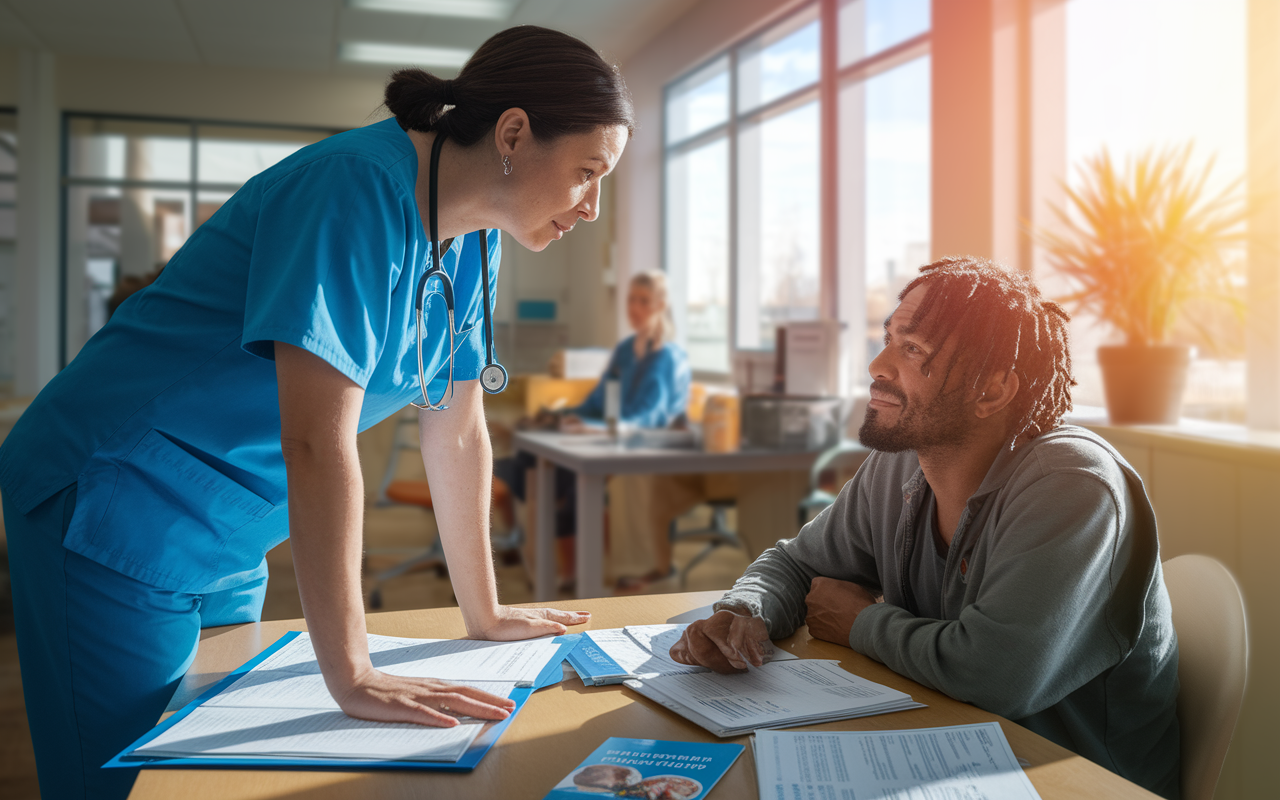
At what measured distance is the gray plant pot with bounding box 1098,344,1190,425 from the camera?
241 cm

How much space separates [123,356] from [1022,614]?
3.10 ft

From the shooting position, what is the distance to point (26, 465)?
3.06 ft

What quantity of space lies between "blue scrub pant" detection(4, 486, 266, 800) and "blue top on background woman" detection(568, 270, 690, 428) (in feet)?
11.3

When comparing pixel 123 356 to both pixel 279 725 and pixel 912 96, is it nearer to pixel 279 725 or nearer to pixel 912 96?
pixel 279 725

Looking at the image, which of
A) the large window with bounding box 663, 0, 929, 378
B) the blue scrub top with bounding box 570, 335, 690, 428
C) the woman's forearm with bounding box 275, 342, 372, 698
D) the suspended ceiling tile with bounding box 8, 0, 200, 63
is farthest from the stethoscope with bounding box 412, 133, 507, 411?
the suspended ceiling tile with bounding box 8, 0, 200, 63

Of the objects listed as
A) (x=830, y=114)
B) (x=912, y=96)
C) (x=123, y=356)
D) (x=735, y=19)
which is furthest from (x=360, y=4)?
(x=123, y=356)

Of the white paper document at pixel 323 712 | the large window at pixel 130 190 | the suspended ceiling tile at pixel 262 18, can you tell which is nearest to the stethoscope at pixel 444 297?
the white paper document at pixel 323 712

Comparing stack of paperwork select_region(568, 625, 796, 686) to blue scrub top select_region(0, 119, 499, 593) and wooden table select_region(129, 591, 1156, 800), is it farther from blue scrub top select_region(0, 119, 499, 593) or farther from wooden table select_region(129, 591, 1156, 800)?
blue scrub top select_region(0, 119, 499, 593)

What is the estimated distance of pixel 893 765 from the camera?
0.79 meters

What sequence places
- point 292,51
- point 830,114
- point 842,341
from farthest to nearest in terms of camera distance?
1. point 292,51
2. point 830,114
3. point 842,341

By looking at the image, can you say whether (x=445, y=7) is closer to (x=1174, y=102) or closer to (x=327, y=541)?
(x=1174, y=102)

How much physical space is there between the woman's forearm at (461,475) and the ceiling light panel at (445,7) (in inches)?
211

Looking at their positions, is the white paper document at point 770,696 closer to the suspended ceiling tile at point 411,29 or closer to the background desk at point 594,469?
the background desk at point 594,469

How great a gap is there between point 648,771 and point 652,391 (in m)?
3.68
